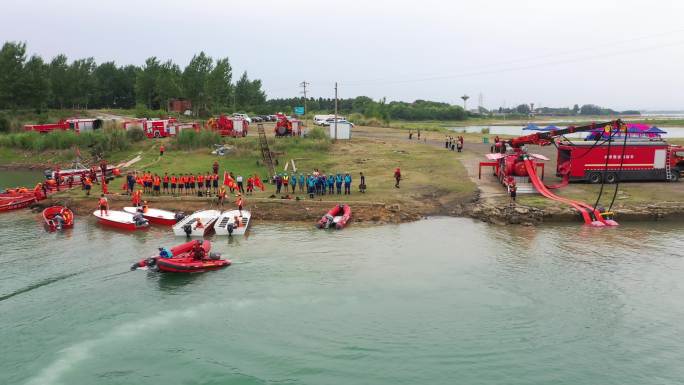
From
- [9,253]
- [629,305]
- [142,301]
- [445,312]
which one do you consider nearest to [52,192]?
[9,253]

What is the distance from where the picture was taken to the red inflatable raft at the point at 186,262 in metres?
20.7

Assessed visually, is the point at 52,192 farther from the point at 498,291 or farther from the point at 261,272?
the point at 498,291

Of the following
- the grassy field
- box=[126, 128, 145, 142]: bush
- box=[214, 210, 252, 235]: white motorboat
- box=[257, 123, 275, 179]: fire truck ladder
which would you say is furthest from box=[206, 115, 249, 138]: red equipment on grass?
box=[214, 210, 252, 235]: white motorboat

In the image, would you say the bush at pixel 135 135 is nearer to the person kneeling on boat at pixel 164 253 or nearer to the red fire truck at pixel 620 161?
the person kneeling on boat at pixel 164 253

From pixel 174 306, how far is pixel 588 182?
26596 millimetres

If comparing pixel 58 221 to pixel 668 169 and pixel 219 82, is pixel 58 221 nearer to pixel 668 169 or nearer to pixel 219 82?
pixel 668 169

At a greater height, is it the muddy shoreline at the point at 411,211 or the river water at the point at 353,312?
the muddy shoreline at the point at 411,211

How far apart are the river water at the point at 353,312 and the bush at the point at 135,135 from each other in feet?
89.5

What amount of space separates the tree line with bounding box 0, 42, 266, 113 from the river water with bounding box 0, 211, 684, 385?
53.4 metres

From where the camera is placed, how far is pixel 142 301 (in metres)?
18.7

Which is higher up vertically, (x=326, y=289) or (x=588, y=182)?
(x=588, y=182)

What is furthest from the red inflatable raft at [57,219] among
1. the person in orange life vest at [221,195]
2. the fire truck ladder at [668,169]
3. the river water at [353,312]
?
the fire truck ladder at [668,169]

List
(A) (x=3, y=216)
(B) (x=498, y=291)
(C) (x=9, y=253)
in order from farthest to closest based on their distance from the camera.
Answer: (A) (x=3, y=216), (C) (x=9, y=253), (B) (x=498, y=291)

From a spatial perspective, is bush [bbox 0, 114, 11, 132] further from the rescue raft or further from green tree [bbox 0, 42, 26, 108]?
the rescue raft
